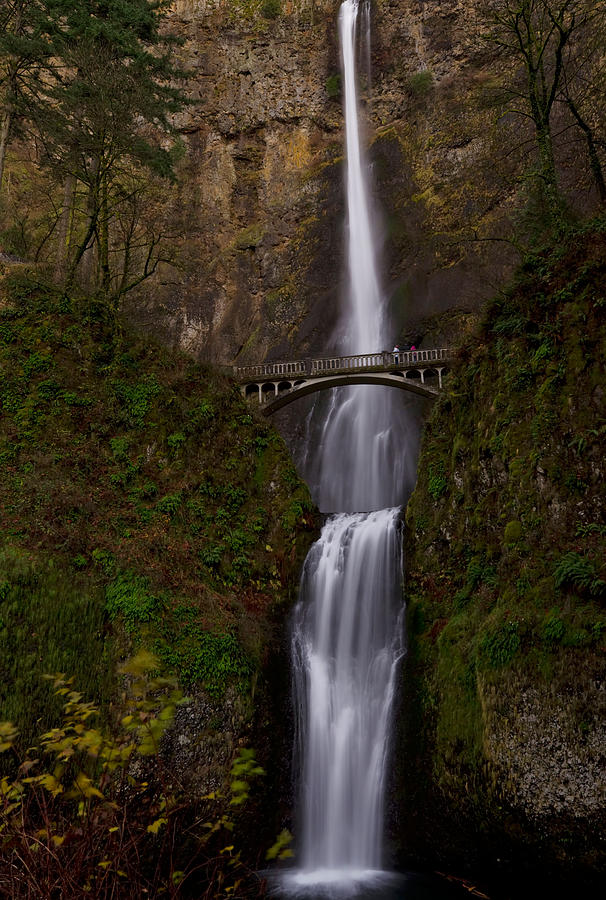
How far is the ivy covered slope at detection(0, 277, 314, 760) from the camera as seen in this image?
33.6 feet

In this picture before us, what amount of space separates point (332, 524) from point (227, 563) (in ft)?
12.3

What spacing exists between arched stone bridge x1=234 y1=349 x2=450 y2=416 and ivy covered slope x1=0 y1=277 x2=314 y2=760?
884cm

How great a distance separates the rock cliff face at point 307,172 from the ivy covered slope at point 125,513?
14.6 m

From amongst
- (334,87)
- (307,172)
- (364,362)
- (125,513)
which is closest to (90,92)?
(125,513)

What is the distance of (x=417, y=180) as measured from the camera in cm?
3478

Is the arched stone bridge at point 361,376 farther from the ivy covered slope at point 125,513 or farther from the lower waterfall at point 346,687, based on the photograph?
the lower waterfall at point 346,687

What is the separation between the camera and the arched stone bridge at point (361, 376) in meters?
24.6

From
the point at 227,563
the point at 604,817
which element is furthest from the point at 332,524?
the point at 604,817

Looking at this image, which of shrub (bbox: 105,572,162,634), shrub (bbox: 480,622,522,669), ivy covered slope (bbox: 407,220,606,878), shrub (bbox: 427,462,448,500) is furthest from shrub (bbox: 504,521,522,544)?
shrub (bbox: 105,572,162,634)

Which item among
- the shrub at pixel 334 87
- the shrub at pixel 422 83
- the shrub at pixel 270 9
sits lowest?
the shrub at pixel 422 83

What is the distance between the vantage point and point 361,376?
83.1 feet

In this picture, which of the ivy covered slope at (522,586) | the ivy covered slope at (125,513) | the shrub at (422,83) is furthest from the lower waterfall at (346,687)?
the shrub at (422,83)

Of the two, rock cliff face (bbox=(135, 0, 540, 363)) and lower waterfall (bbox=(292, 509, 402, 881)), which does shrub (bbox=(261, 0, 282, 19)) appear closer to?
rock cliff face (bbox=(135, 0, 540, 363))

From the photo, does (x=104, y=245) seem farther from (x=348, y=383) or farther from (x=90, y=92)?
(x=348, y=383)
